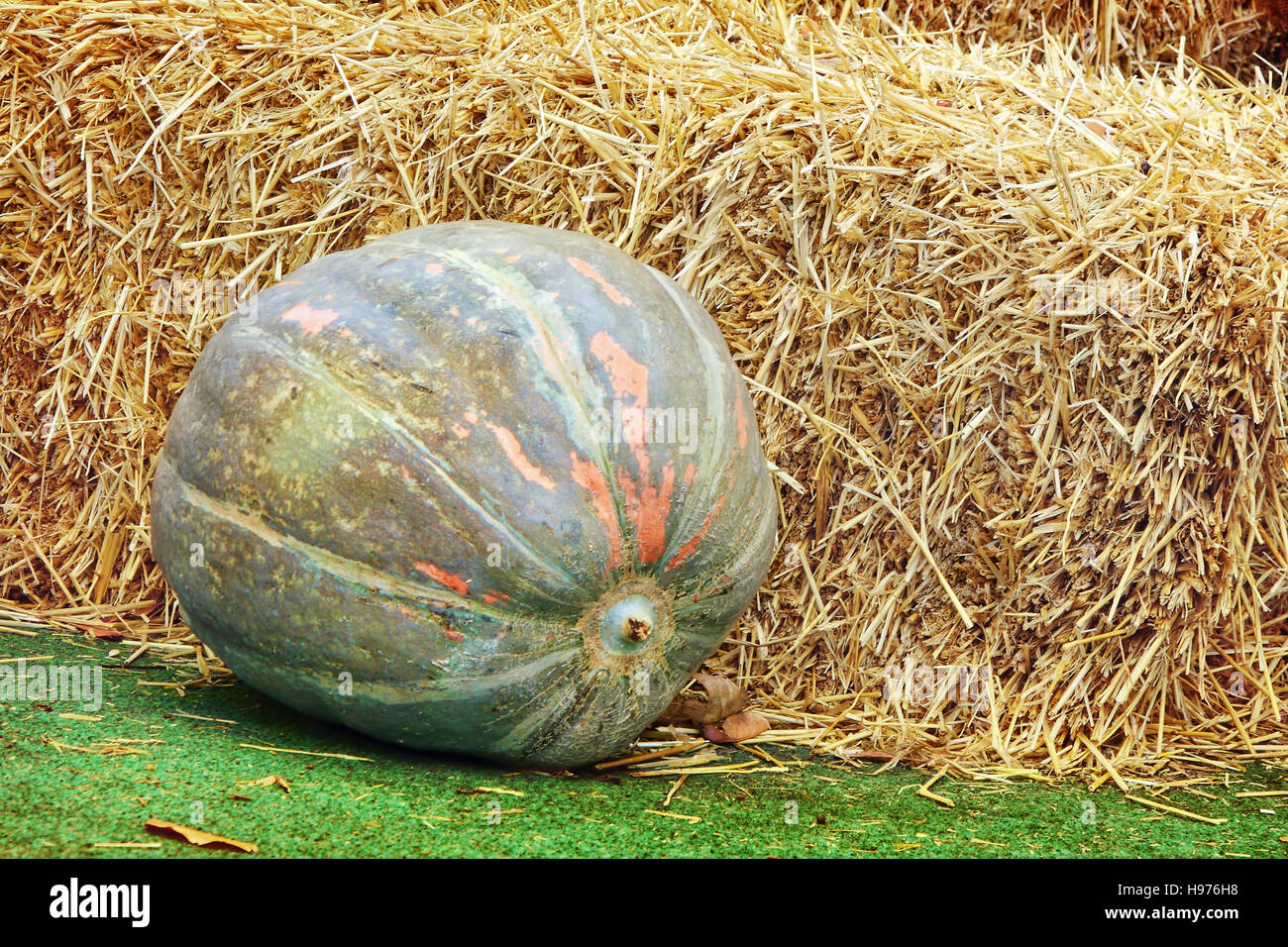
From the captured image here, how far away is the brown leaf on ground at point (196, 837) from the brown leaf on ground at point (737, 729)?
1130mm

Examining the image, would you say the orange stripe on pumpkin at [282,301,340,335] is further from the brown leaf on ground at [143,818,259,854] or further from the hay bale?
the hay bale

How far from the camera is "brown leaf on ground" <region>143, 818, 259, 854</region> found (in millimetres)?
1808

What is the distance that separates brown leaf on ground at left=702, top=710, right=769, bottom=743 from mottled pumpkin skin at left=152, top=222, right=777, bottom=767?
1.14ft

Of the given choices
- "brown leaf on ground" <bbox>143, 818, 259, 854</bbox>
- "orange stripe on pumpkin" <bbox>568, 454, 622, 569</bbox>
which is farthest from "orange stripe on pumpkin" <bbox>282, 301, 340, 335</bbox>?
"brown leaf on ground" <bbox>143, 818, 259, 854</bbox>

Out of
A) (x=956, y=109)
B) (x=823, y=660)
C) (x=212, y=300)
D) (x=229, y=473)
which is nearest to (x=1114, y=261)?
(x=956, y=109)

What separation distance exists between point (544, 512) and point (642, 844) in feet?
1.94

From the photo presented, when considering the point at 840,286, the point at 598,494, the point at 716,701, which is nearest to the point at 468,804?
the point at 598,494

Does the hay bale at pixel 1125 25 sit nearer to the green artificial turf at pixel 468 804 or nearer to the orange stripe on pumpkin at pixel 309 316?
the orange stripe on pumpkin at pixel 309 316

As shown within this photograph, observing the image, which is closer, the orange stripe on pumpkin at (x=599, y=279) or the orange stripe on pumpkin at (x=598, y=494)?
the orange stripe on pumpkin at (x=598, y=494)

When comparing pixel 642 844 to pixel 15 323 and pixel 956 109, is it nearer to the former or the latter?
pixel 956 109

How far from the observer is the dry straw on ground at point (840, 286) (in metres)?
2.63

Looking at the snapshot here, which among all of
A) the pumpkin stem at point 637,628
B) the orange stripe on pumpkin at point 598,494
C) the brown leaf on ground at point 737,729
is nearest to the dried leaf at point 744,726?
the brown leaf on ground at point 737,729

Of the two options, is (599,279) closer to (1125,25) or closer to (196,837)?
(196,837)

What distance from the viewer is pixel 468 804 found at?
2080 millimetres
